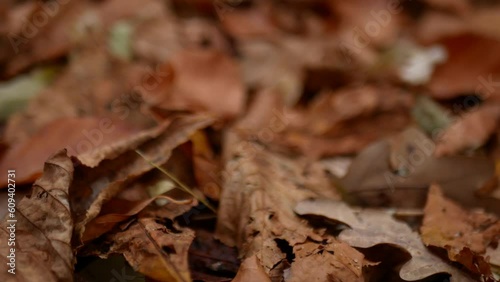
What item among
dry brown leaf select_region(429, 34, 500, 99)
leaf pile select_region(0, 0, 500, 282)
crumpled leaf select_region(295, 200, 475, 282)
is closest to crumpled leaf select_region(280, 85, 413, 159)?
leaf pile select_region(0, 0, 500, 282)

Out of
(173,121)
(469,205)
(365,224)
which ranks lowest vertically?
(469,205)

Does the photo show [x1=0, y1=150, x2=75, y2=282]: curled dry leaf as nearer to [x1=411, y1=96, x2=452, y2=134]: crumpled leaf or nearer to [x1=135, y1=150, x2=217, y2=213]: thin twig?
[x1=135, y1=150, x2=217, y2=213]: thin twig

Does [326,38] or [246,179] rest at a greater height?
[246,179]

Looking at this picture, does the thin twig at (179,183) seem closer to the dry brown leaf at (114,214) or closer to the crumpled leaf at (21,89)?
the dry brown leaf at (114,214)

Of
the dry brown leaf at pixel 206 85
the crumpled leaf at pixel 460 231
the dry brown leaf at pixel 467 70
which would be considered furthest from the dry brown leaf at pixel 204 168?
the dry brown leaf at pixel 467 70

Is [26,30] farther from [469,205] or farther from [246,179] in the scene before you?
[469,205]

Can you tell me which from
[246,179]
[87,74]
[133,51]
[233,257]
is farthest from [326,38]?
[233,257]

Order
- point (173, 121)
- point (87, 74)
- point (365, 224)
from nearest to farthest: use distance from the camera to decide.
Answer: point (365, 224) → point (173, 121) → point (87, 74)
